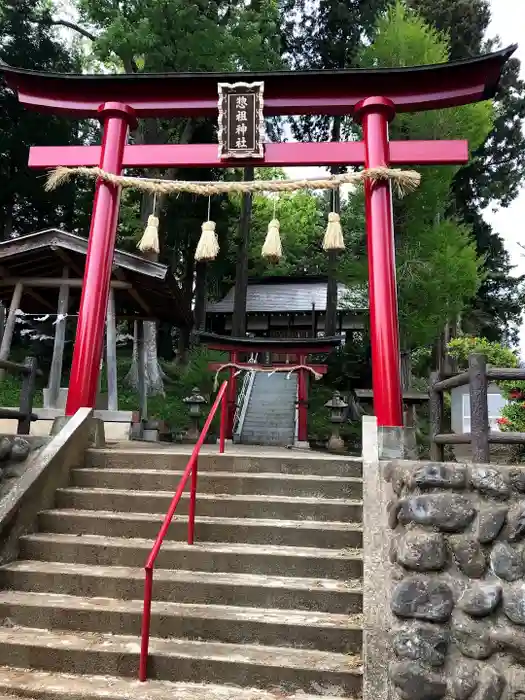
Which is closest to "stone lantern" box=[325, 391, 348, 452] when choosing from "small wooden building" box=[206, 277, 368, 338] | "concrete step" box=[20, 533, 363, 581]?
"small wooden building" box=[206, 277, 368, 338]

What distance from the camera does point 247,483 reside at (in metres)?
4.61

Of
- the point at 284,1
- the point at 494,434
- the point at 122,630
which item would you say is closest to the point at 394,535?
the point at 494,434

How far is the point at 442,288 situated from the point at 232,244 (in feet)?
40.2

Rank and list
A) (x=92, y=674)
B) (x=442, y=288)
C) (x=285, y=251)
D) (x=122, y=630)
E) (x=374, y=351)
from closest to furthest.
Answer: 1. (x=92, y=674)
2. (x=122, y=630)
3. (x=374, y=351)
4. (x=442, y=288)
5. (x=285, y=251)

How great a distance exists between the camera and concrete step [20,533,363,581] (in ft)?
12.5

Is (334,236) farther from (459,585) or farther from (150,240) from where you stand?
(459,585)

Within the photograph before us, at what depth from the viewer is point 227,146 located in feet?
20.9

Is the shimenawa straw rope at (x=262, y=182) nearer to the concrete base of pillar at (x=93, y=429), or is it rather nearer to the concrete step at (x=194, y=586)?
the concrete base of pillar at (x=93, y=429)

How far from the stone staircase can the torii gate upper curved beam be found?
9333 mm

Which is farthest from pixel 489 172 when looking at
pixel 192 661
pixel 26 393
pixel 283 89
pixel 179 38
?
pixel 192 661

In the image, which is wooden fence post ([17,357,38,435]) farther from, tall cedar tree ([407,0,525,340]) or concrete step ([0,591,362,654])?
tall cedar tree ([407,0,525,340])

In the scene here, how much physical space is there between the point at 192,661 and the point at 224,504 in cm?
137

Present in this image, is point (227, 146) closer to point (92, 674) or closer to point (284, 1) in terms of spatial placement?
point (92, 674)

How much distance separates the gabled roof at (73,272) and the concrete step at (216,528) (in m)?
5.17
